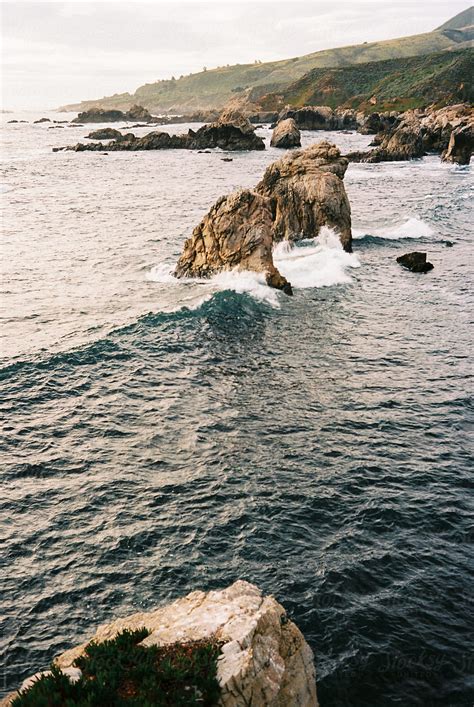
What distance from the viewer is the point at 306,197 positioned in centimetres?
5388

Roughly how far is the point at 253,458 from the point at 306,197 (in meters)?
37.1

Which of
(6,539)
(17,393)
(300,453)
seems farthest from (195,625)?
(17,393)

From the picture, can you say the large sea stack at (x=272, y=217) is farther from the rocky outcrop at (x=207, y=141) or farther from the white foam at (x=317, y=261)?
the rocky outcrop at (x=207, y=141)

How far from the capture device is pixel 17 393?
28.1 meters

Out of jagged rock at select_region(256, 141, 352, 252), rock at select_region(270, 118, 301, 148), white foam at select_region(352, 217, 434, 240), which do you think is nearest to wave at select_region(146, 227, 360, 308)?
jagged rock at select_region(256, 141, 352, 252)

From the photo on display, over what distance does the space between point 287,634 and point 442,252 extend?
49.2m

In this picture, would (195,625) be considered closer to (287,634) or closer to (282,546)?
(287,634)

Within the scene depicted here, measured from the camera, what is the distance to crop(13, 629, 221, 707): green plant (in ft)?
33.2

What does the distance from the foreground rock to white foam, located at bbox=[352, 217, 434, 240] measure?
5224cm

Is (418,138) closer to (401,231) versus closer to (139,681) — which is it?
(401,231)

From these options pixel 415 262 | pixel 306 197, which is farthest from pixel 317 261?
pixel 415 262

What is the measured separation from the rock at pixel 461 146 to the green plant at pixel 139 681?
127255 mm

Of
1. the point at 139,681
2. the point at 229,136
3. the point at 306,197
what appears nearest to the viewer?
the point at 139,681

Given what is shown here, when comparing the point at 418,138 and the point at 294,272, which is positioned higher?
the point at 418,138
